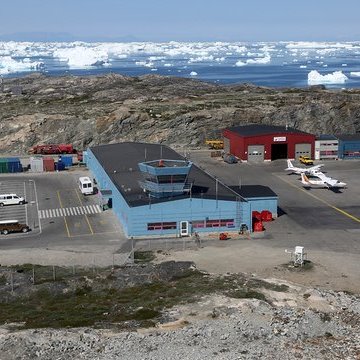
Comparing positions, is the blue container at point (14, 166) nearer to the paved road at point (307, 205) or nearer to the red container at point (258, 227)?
the paved road at point (307, 205)

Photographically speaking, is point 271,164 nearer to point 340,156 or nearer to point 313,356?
point 340,156

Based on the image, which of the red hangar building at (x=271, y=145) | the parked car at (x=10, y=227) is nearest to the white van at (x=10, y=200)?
the parked car at (x=10, y=227)

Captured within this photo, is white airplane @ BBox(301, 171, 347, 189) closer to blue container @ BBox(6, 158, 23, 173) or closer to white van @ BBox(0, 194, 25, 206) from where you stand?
white van @ BBox(0, 194, 25, 206)

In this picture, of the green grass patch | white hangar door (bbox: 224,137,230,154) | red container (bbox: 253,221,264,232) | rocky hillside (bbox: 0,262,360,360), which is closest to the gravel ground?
rocky hillside (bbox: 0,262,360,360)

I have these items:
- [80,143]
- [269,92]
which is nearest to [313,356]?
[80,143]

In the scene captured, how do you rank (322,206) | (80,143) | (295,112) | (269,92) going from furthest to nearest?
(269,92) < (295,112) < (80,143) < (322,206)

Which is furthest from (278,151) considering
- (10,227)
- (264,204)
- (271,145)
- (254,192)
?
(10,227)

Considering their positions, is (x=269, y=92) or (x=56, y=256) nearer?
(x=56, y=256)
